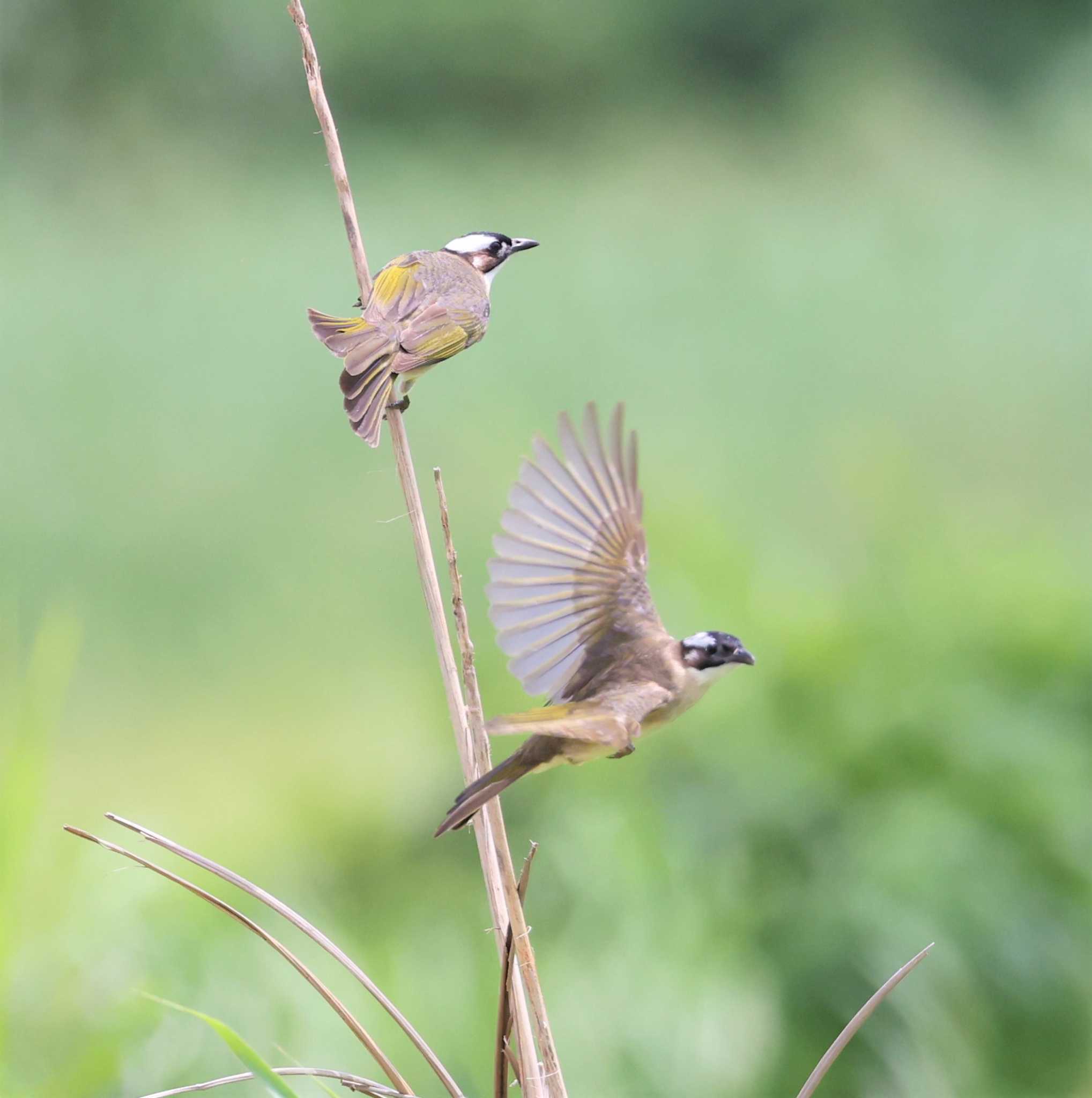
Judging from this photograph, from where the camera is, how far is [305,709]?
2.56m

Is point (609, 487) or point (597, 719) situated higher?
point (609, 487)

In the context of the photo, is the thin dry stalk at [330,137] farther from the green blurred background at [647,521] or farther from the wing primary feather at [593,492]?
the green blurred background at [647,521]

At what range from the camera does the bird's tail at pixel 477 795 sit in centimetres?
45

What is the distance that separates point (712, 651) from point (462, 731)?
0.10 m

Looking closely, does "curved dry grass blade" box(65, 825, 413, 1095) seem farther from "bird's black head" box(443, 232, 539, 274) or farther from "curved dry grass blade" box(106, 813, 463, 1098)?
"bird's black head" box(443, 232, 539, 274)

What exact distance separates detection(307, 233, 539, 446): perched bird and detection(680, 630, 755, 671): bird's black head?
145mm

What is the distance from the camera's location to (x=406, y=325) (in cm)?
74

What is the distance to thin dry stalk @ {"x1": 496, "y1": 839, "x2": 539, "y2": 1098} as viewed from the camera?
45 cm

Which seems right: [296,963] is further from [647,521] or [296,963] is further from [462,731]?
[647,521]

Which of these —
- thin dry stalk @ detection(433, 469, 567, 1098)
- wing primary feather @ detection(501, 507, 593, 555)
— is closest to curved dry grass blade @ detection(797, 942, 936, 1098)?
thin dry stalk @ detection(433, 469, 567, 1098)

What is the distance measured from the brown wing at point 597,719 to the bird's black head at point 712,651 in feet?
0.07

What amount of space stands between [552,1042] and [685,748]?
1.23 metres

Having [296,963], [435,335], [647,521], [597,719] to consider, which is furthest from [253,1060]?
[647,521]

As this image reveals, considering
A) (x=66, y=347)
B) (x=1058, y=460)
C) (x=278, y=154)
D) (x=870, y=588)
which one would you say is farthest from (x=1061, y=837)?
(x=278, y=154)
